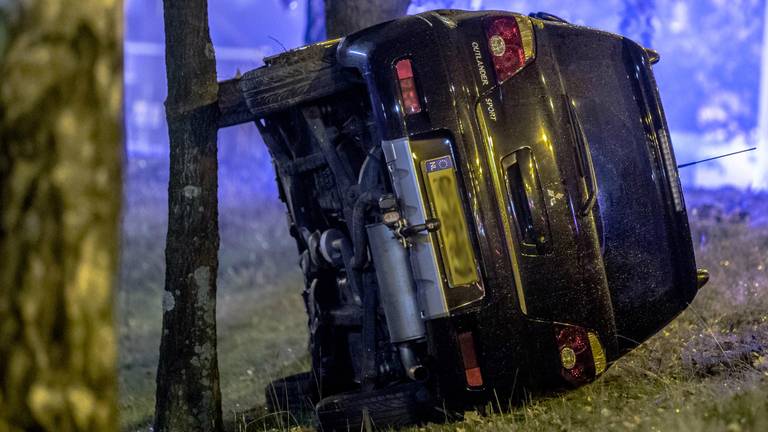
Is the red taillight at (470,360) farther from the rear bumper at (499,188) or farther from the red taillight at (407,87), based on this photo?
the red taillight at (407,87)

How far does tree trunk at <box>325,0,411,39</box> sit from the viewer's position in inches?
297

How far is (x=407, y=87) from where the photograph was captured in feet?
14.6

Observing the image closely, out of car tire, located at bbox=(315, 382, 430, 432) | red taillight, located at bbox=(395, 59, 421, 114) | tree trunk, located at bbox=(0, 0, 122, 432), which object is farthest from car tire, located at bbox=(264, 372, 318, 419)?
tree trunk, located at bbox=(0, 0, 122, 432)

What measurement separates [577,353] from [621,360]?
1091mm

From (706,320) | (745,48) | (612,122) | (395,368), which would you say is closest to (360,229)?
(395,368)

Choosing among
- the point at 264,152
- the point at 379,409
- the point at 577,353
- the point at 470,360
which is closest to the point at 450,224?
the point at 470,360

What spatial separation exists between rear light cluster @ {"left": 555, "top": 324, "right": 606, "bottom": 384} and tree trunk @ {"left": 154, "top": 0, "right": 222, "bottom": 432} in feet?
6.86

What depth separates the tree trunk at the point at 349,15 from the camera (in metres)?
7.53

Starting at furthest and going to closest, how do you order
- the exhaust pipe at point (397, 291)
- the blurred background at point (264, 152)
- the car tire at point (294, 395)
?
1. the blurred background at point (264, 152)
2. the car tire at point (294, 395)
3. the exhaust pipe at point (397, 291)

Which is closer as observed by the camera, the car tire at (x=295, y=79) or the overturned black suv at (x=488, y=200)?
the overturned black suv at (x=488, y=200)

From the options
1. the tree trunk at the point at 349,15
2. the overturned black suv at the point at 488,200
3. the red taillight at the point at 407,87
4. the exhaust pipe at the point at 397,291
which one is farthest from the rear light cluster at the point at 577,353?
the tree trunk at the point at 349,15

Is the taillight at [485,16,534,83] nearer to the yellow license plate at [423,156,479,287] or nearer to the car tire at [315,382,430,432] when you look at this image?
the yellow license plate at [423,156,479,287]

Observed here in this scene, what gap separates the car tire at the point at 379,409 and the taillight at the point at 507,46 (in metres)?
1.73

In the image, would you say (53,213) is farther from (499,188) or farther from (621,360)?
(621,360)
